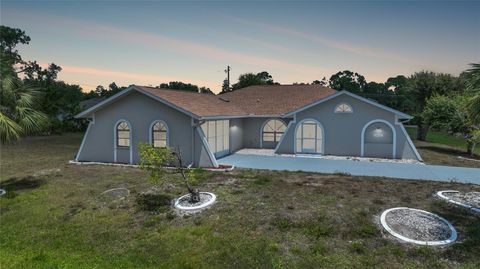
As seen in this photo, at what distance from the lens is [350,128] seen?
61.8 feet

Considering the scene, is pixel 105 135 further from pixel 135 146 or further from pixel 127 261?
pixel 127 261

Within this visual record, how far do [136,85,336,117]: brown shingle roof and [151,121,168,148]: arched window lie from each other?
1.54 meters

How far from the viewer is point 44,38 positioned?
62.5 feet

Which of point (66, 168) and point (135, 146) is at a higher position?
point (135, 146)

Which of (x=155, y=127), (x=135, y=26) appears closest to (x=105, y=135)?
(x=155, y=127)

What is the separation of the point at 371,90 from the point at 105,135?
79877 millimetres

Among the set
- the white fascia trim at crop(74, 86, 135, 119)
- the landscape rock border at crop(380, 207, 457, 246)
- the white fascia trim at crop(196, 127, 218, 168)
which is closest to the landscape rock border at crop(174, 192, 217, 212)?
the white fascia trim at crop(196, 127, 218, 168)

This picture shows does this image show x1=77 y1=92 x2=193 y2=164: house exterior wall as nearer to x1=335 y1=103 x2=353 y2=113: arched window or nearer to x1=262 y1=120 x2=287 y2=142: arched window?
x1=262 y1=120 x2=287 y2=142: arched window

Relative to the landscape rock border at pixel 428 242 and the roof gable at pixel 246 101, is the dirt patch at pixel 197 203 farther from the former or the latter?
the roof gable at pixel 246 101

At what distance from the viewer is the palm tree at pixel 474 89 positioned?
820 centimetres

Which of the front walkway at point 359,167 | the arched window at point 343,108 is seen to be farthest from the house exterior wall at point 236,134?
the arched window at point 343,108

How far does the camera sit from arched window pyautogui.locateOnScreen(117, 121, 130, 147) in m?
17.2

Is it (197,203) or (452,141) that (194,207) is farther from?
(452,141)

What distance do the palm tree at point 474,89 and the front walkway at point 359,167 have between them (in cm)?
546
